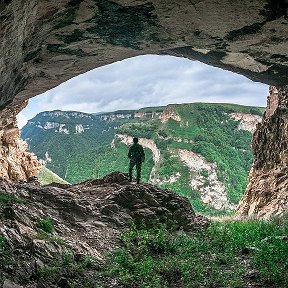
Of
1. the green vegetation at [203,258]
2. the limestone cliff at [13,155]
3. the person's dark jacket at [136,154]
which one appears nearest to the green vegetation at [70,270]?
the green vegetation at [203,258]

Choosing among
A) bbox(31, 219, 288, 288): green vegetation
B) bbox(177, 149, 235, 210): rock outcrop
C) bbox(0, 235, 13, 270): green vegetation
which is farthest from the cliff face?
bbox(177, 149, 235, 210): rock outcrop

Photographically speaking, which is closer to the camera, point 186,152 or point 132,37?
point 132,37

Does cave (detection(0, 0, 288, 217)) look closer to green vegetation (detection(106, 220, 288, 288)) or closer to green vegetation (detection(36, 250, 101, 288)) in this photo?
green vegetation (detection(36, 250, 101, 288))

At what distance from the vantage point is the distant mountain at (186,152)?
219 feet

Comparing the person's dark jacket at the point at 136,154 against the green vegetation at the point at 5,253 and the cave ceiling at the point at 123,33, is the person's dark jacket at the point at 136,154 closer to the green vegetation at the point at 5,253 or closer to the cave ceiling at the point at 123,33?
the cave ceiling at the point at 123,33

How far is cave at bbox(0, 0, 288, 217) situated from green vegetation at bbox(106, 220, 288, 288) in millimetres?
4832

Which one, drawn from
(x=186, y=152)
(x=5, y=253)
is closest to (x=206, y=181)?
(x=186, y=152)

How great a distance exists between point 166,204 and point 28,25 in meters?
8.58

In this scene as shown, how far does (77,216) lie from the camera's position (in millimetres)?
12633

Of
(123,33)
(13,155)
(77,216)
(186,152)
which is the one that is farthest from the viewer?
(186,152)

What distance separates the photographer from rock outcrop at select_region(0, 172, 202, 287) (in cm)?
837

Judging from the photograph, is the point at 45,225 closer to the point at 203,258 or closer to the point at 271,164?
the point at 203,258

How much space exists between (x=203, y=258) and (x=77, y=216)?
14.3ft

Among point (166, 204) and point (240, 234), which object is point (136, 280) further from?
point (166, 204)
